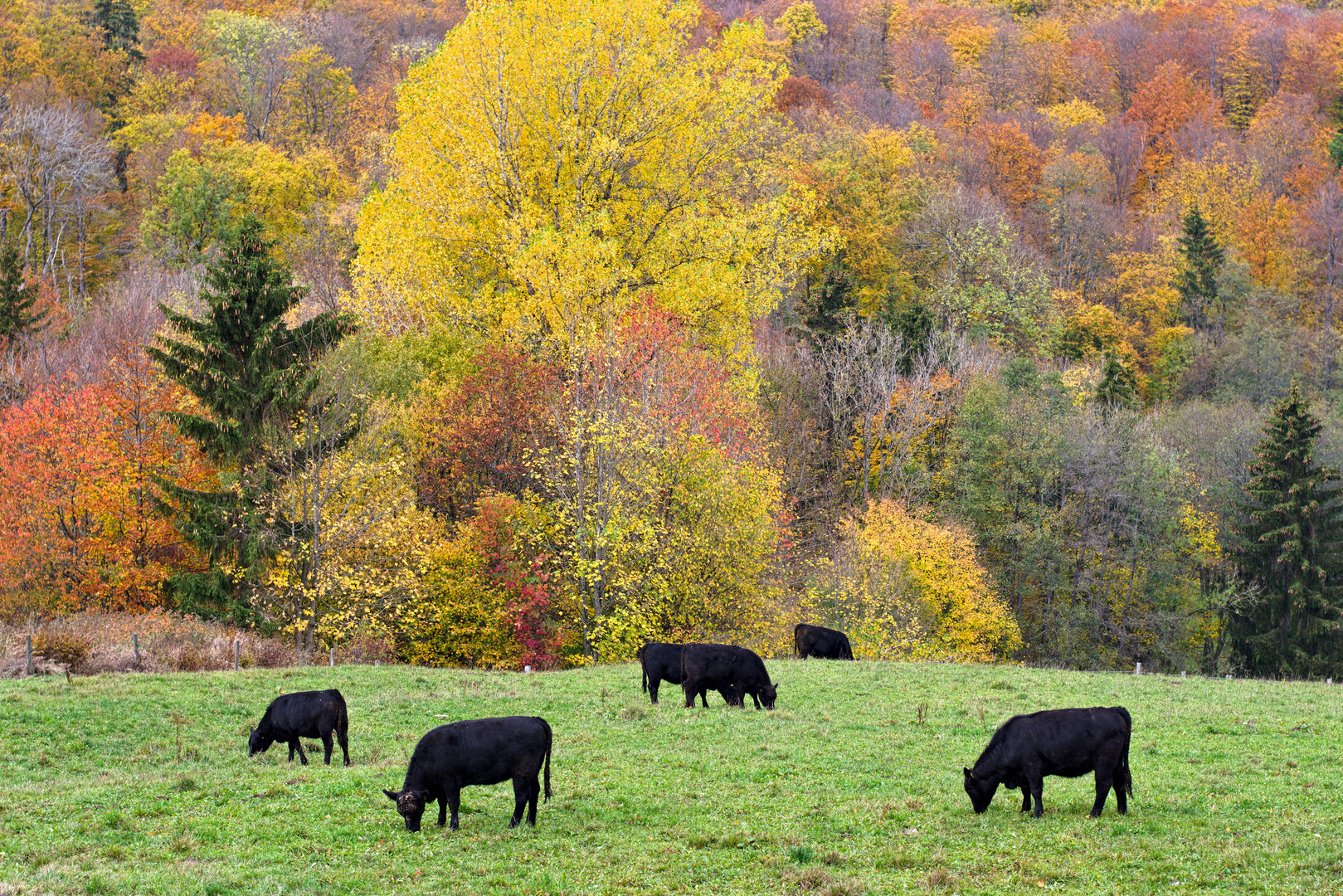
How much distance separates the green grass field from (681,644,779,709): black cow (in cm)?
62

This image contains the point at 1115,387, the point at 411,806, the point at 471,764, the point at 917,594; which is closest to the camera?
the point at 411,806

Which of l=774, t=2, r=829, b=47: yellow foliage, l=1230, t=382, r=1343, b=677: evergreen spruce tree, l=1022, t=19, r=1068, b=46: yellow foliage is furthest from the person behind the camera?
l=1022, t=19, r=1068, b=46: yellow foliage

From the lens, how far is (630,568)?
36750mm

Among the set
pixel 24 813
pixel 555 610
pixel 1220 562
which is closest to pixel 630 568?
pixel 555 610

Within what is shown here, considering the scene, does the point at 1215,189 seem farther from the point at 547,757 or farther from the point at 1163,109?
the point at 547,757

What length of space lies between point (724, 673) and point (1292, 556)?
166 feet

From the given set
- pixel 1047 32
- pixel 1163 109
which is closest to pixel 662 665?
pixel 1163 109

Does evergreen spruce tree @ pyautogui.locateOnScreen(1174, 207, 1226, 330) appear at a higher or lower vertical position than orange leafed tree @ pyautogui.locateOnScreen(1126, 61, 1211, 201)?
lower

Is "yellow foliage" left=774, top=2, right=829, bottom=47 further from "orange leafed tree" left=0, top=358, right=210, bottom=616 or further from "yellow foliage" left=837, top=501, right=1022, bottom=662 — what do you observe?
"orange leafed tree" left=0, top=358, right=210, bottom=616

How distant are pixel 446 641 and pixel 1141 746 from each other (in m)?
25.0

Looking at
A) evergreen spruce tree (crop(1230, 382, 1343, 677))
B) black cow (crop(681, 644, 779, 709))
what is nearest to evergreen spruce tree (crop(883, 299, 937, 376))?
evergreen spruce tree (crop(1230, 382, 1343, 677))

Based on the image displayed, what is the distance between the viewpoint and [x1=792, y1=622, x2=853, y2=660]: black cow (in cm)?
3647

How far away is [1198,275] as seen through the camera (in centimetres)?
9606

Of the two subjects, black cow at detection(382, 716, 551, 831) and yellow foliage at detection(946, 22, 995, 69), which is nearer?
black cow at detection(382, 716, 551, 831)
